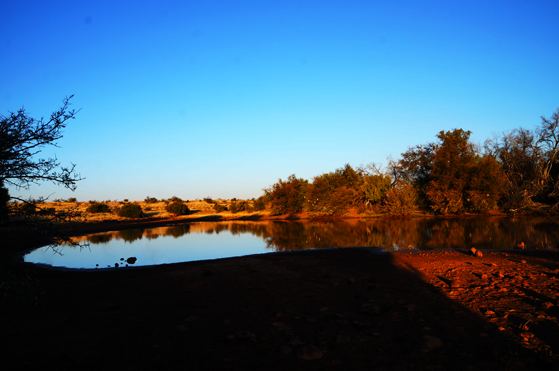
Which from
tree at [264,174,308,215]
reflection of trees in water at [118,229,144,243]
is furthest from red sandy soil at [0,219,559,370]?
tree at [264,174,308,215]

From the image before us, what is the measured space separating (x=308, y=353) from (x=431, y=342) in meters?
1.52

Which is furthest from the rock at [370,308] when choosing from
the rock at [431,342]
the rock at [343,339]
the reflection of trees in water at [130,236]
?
the reflection of trees in water at [130,236]

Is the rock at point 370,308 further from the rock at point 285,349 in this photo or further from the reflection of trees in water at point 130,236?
the reflection of trees in water at point 130,236

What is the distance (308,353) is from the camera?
156 inches

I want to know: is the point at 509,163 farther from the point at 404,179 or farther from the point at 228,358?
the point at 228,358

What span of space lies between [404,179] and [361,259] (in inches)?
1062

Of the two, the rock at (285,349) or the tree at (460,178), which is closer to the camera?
the rock at (285,349)

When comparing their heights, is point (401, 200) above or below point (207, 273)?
above

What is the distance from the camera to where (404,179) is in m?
35.1

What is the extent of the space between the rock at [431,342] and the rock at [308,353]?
1285 millimetres

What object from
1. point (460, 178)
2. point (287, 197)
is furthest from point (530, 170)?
point (287, 197)

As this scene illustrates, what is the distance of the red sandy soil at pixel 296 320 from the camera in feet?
12.6

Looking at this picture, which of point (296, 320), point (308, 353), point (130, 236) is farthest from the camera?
point (130, 236)

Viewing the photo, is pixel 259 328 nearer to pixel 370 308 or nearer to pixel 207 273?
pixel 370 308
